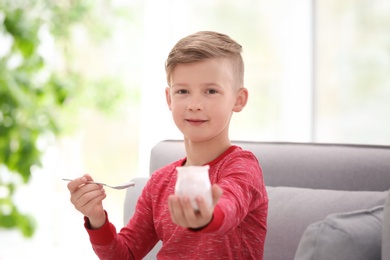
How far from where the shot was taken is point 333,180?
1.85 metres

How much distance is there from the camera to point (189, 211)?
41.3 inches

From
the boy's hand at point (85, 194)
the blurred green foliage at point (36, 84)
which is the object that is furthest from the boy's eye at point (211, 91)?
the blurred green foliage at point (36, 84)

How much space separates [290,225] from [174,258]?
1.26 ft

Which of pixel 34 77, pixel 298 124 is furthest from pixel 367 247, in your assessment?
pixel 34 77

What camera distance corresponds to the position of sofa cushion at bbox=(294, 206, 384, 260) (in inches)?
48.6

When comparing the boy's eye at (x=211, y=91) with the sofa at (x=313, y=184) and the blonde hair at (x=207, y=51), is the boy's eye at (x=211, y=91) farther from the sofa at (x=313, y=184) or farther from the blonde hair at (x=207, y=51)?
the sofa at (x=313, y=184)

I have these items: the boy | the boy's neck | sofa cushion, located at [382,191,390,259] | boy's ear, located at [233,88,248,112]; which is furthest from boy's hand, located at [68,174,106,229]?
sofa cushion, located at [382,191,390,259]

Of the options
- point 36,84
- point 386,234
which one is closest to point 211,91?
point 386,234

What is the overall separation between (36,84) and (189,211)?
372 centimetres

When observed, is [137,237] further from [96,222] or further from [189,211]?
[189,211]

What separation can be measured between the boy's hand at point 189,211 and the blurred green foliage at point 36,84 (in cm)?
340

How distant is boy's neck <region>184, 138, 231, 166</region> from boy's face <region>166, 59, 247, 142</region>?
0.04 meters

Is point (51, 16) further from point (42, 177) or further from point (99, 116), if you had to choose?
point (42, 177)

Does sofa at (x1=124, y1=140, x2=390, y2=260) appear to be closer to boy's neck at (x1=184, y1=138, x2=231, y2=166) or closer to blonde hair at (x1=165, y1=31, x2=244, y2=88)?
boy's neck at (x1=184, y1=138, x2=231, y2=166)
